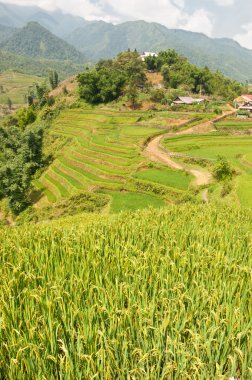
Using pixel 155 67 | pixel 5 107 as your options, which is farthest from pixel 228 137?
pixel 5 107

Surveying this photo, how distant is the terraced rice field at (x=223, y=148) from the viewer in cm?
2948

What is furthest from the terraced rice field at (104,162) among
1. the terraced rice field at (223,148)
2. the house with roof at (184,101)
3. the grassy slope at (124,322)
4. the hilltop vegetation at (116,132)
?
the grassy slope at (124,322)

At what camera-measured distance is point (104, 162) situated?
3541 cm

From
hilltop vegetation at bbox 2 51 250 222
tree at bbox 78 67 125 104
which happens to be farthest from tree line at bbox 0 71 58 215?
tree at bbox 78 67 125 104

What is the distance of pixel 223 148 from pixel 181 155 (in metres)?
7.41

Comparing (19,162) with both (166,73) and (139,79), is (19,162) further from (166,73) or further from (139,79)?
(166,73)

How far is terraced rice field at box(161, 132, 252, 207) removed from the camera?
1160 inches

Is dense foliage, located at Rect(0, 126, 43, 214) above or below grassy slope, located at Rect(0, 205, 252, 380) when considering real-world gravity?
below

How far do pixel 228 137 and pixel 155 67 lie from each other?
177 feet

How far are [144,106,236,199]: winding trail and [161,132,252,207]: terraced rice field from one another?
1677mm

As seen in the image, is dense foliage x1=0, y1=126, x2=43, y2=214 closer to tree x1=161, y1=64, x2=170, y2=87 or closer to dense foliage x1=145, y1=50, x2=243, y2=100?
tree x1=161, y1=64, x2=170, y2=87

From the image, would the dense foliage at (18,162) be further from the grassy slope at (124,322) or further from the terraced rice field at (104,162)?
the grassy slope at (124,322)

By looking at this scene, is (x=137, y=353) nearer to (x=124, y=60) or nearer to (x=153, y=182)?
(x=153, y=182)

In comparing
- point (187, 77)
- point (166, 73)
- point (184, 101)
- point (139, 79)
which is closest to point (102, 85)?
point (139, 79)
